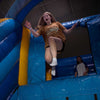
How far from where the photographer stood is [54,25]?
2.06 metres

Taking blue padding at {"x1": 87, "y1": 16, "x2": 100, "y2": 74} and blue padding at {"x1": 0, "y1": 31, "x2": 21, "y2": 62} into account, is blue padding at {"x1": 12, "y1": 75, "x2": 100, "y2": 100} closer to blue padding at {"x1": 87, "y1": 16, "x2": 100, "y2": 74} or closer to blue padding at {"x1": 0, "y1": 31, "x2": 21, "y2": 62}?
blue padding at {"x1": 87, "y1": 16, "x2": 100, "y2": 74}

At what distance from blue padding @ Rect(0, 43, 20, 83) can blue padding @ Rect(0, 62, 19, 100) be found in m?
0.06

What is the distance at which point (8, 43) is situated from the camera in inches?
69.2

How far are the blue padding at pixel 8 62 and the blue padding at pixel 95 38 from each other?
1310 mm

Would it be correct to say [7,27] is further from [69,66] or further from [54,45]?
[69,66]

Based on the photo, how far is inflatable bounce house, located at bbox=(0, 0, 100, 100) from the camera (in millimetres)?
1621

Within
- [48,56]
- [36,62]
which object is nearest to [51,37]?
[48,56]

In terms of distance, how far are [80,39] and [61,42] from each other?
3516 mm

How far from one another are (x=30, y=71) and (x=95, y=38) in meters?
1.32

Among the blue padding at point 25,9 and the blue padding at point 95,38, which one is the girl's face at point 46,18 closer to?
the blue padding at point 25,9

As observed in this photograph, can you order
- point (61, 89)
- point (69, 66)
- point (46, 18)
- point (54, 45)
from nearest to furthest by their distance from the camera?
point (61, 89), point (54, 45), point (46, 18), point (69, 66)

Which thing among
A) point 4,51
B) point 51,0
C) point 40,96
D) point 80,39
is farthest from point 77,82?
point 80,39

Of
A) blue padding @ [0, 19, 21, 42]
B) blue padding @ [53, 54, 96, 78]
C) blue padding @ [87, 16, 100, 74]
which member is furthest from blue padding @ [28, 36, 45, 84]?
blue padding @ [53, 54, 96, 78]

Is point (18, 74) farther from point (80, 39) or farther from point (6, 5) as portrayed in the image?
point (80, 39)
